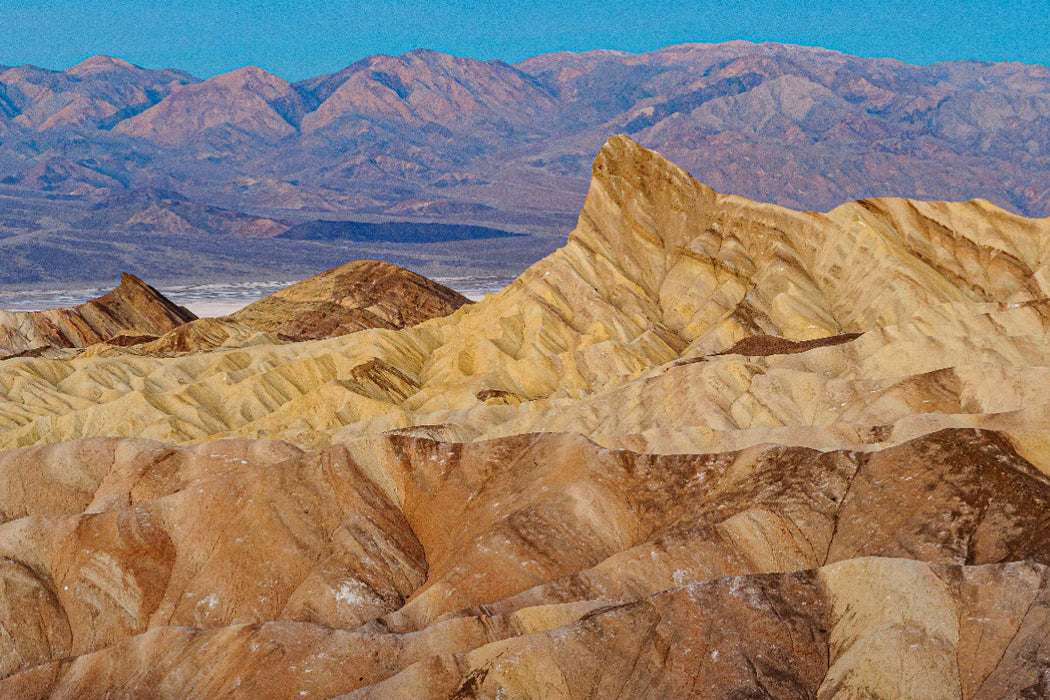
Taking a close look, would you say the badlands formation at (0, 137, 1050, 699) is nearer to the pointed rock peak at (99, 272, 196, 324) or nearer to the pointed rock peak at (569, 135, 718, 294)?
the pointed rock peak at (569, 135, 718, 294)

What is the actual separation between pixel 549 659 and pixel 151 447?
67.4ft

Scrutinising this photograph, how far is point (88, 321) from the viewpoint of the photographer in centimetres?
10431

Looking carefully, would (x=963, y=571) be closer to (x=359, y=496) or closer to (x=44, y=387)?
(x=359, y=496)

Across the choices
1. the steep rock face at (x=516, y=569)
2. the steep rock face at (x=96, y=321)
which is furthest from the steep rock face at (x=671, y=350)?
the steep rock face at (x=96, y=321)

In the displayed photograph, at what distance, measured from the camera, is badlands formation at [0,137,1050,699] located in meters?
22.1

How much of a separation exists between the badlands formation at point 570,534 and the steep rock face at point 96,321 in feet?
140

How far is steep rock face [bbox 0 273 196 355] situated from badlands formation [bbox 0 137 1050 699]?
42.8 meters

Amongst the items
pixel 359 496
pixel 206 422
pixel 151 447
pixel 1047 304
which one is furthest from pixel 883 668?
pixel 206 422

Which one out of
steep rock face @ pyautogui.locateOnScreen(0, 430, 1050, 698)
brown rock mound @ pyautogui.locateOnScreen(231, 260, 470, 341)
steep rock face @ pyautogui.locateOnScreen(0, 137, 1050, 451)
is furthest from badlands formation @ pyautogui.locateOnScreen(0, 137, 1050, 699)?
brown rock mound @ pyautogui.locateOnScreen(231, 260, 470, 341)

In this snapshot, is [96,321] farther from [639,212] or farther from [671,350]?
[671,350]

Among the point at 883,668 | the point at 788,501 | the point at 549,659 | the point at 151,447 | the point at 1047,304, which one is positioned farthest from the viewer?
the point at 1047,304

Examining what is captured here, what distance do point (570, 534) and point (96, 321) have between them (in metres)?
87.2

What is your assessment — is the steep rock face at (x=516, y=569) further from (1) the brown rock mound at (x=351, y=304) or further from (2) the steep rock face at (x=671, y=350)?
(1) the brown rock mound at (x=351, y=304)

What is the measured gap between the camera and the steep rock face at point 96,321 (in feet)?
322
